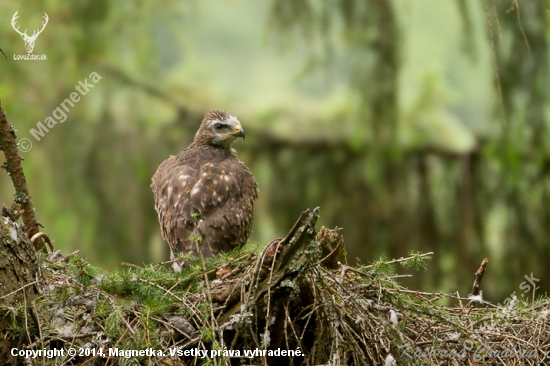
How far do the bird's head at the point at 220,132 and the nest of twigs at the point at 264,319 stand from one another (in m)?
3.10

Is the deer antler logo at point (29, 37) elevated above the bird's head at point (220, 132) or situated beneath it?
elevated above

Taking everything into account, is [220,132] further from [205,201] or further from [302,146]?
[302,146]

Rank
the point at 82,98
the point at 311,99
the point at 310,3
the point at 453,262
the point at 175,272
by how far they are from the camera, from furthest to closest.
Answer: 1. the point at 311,99
2. the point at 82,98
3. the point at 453,262
4. the point at 310,3
5. the point at 175,272

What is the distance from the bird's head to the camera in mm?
7273

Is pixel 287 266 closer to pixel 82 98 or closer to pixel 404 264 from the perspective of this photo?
pixel 404 264

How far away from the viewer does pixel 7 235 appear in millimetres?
3701

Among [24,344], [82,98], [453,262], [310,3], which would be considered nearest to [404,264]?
[24,344]

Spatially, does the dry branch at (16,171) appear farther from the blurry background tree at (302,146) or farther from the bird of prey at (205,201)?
the blurry background tree at (302,146)

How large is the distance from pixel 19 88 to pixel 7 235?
6360 millimetres

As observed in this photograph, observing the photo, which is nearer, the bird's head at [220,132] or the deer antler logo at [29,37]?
the bird's head at [220,132]

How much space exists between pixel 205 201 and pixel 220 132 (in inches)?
59.1

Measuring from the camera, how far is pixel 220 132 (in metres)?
7.32

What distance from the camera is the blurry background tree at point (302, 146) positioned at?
8.41 metres

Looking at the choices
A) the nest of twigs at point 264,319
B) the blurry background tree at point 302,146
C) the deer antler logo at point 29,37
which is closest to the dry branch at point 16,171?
the nest of twigs at point 264,319
